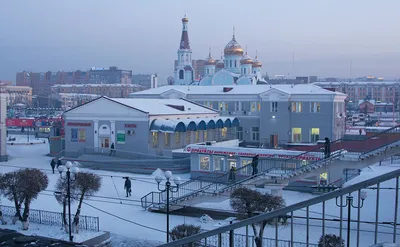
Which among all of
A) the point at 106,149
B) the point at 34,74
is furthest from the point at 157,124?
the point at 34,74

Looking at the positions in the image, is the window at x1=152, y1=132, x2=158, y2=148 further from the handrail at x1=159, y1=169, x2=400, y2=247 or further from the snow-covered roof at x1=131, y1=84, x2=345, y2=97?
the handrail at x1=159, y1=169, x2=400, y2=247

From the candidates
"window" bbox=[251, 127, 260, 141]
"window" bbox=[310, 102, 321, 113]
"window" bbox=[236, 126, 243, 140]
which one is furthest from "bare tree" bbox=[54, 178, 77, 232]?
"window" bbox=[236, 126, 243, 140]

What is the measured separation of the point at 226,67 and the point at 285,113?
2491cm

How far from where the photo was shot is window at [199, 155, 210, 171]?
24.2m

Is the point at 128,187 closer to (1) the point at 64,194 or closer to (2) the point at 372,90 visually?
(1) the point at 64,194

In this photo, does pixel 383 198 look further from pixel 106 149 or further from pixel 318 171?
pixel 106 149

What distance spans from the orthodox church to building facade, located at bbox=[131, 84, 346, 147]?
14625 mm

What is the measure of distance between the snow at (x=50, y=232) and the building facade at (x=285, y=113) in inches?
870

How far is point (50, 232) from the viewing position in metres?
14.1

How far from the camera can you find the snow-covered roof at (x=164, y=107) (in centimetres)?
3045

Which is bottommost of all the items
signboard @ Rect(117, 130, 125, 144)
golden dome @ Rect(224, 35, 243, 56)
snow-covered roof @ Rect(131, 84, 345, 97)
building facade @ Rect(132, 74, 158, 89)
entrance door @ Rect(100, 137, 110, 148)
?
entrance door @ Rect(100, 137, 110, 148)

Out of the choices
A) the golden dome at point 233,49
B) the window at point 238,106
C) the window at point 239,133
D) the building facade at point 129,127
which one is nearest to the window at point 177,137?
the building facade at point 129,127

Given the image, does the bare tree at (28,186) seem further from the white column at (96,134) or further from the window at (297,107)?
the window at (297,107)

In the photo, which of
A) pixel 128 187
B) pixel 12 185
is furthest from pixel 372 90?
pixel 12 185
